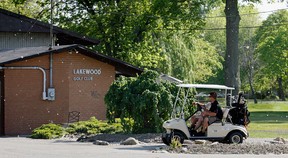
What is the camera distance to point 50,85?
35.0 meters

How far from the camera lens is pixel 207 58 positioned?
313ft

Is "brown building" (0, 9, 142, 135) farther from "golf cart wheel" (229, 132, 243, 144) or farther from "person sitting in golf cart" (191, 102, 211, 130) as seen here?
"golf cart wheel" (229, 132, 243, 144)

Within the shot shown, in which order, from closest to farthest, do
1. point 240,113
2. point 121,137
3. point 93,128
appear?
point 240,113 < point 121,137 < point 93,128

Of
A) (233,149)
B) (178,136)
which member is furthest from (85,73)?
(233,149)

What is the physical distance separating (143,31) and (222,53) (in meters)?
62.8

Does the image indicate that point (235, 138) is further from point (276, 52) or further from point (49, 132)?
point (276, 52)

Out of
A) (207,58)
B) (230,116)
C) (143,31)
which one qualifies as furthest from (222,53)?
(230,116)

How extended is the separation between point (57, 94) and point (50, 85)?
0.58 meters

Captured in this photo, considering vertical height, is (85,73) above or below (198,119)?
above

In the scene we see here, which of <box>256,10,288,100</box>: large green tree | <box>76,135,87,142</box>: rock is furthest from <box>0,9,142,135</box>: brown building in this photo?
<box>256,10,288,100</box>: large green tree

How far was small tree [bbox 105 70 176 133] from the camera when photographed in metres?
28.9

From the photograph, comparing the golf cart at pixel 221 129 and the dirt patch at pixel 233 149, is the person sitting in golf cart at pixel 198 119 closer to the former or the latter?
the golf cart at pixel 221 129

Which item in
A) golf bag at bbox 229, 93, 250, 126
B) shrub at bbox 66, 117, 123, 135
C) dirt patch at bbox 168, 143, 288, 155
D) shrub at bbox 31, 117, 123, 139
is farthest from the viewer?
shrub at bbox 66, 117, 123, 135

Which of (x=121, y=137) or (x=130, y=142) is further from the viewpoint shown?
(x=121, y=137)
